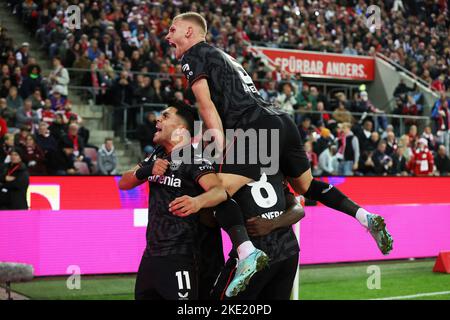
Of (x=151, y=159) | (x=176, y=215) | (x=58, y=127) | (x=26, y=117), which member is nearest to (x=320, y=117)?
(x=58, y=127)

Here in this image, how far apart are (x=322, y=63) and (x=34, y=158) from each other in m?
15.4

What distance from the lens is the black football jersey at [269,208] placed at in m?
5.47

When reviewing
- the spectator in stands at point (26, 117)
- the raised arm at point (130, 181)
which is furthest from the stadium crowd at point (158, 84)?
the raised arm at point (130, 181)

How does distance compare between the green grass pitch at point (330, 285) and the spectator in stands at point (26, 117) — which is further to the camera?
the spectator in stands at point (26, 117)

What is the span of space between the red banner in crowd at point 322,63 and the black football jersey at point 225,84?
1901 cm

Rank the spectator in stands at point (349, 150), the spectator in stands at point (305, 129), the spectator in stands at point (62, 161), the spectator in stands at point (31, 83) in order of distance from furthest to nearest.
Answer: the spectator in stands at point (349, 150) < the spectator in stands at point (305, 129) < the spectator in stands at point (31, 83) < the spectator in stands at point (62, 161)

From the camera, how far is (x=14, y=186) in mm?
13117

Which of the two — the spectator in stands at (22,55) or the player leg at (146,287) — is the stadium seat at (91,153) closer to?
the spectator in stands at (22,55)

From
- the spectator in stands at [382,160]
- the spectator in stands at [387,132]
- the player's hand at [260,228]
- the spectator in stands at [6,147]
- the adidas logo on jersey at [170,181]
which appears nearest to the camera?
the player's hand at [260,228]

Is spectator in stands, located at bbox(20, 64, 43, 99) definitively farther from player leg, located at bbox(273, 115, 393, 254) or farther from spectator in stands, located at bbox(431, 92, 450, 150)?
spectator in stands, located at bbox(431, 92, 450, 150)

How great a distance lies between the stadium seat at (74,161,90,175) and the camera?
1555cm

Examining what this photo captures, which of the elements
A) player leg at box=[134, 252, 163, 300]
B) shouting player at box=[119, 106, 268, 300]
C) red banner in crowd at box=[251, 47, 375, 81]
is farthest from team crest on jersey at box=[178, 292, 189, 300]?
red banner in crowd at box=[251, 47, 375, 81]

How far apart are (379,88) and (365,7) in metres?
3.54

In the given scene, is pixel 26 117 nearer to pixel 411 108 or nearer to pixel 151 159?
pixel 151 159
